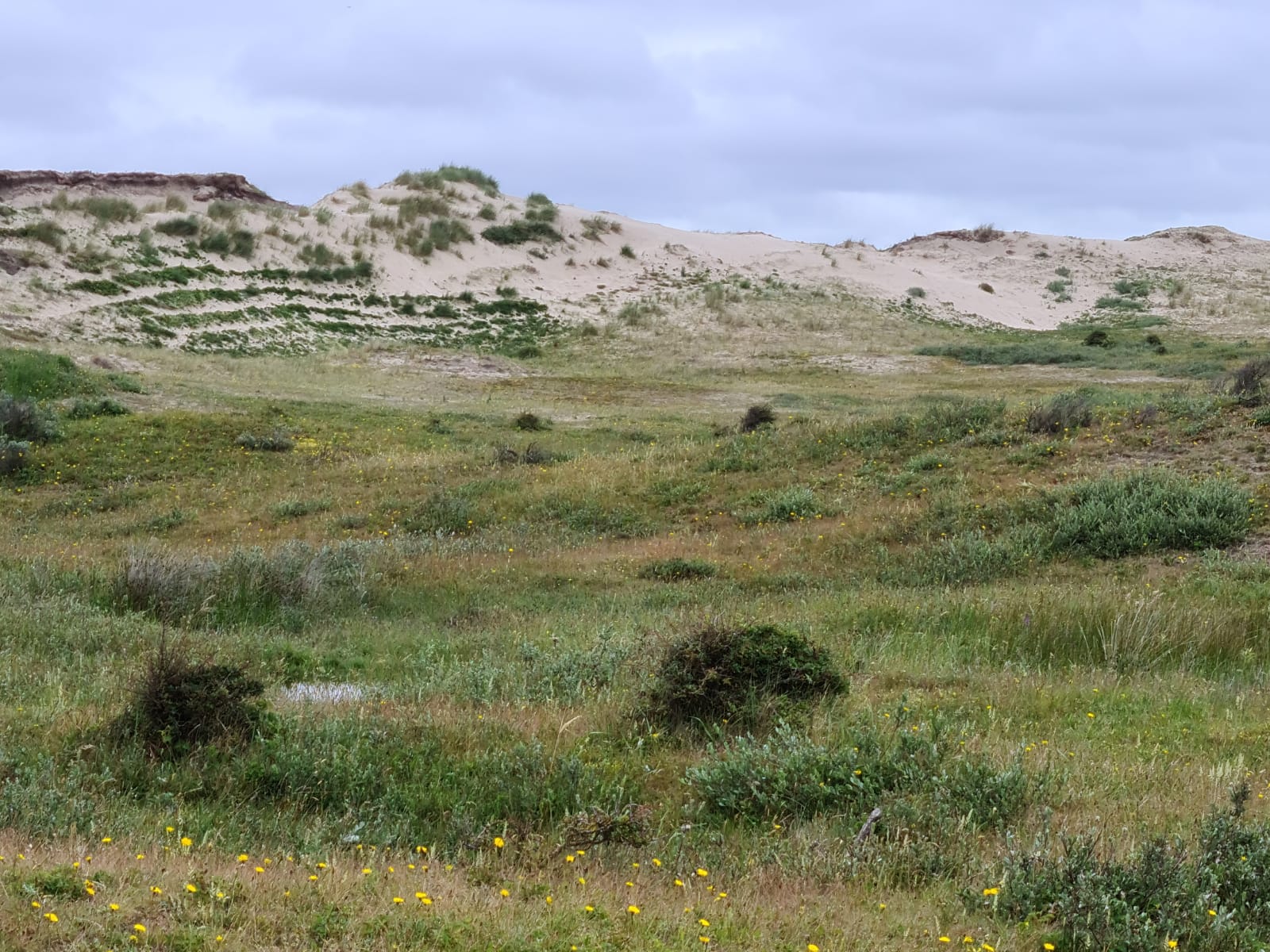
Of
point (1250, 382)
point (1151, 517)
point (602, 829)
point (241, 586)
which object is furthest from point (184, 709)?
point (1250, 382)

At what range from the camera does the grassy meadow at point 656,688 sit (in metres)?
3.66

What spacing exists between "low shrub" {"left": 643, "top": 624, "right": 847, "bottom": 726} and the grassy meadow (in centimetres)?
3

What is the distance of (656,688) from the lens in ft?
21.4

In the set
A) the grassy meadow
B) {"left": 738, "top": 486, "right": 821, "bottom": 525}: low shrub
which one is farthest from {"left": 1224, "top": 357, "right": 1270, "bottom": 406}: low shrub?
{"left": 738, "top": 486, "right": 821, "bottom": 525}: low shrub

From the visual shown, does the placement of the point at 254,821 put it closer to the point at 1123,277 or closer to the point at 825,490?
the point at 825,490

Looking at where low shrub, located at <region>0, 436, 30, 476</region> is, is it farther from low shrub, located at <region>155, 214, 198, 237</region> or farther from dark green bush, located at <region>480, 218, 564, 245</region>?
dark green bush, located at <region>480, 218, 564, 245</region>

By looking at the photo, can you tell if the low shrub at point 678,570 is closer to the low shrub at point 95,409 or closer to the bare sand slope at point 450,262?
the low shrub at point 95,409

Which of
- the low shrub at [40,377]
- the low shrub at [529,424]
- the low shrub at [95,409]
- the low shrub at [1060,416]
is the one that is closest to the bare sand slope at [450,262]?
the low shrub at [40,377]

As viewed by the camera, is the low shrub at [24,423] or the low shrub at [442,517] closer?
the low shrub at [442,517]

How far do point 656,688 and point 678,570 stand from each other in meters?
5.48

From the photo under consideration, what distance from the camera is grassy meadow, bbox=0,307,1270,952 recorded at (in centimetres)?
366

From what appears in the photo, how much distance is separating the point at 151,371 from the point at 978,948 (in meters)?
30.3

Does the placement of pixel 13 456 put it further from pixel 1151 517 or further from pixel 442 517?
pixel 1151 517

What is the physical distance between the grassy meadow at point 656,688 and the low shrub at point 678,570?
0.08 meters
